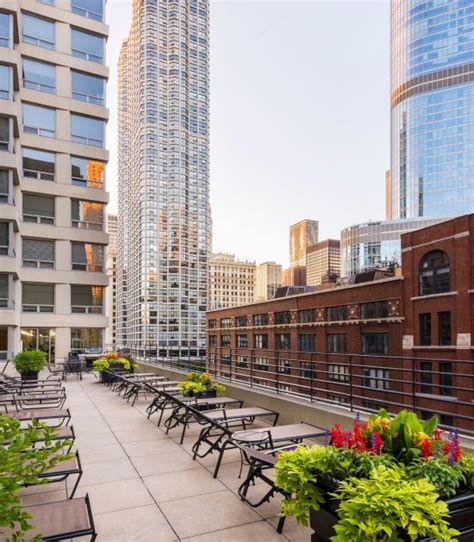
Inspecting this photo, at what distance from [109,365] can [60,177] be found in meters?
15.1

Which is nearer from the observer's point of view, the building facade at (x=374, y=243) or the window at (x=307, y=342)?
the window at (x=307, y=342)

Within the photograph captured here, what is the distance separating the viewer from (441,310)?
4069cm

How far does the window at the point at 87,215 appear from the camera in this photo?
26969 mm

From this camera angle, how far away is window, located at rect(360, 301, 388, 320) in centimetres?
4747

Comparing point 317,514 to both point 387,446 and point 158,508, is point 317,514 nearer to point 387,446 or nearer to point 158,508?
point 387,446

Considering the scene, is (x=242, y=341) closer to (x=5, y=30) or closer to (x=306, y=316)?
(x=306, y=316)

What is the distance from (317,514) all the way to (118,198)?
674 feet

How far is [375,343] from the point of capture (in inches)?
1913

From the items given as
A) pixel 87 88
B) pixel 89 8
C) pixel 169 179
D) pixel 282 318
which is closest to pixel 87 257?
pixel 87 88

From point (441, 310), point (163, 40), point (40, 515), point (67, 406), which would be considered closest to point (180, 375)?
point (67, 406)

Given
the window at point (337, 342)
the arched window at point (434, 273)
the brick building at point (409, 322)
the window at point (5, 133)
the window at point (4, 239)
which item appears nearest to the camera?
the window at point (5, 133)

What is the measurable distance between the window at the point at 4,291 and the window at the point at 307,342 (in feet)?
142

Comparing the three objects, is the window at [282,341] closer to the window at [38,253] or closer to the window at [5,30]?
the window at [38,253]

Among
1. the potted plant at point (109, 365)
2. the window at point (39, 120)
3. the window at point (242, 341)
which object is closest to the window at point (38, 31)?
the window at point (39, 120)
